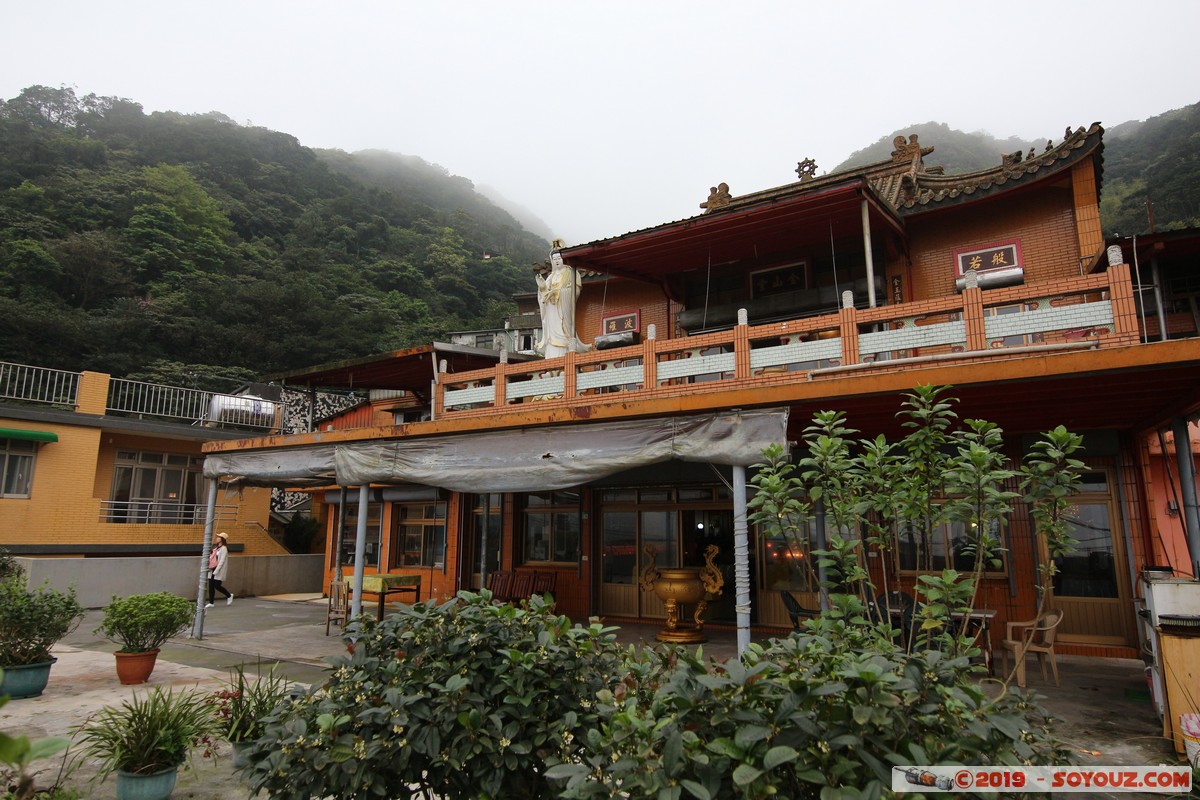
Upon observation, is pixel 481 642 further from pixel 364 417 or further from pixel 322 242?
pixel 322 242

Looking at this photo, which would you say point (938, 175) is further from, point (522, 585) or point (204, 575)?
point (204, 575)

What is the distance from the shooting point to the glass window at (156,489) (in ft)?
60.5

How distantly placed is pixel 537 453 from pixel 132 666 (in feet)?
17.6

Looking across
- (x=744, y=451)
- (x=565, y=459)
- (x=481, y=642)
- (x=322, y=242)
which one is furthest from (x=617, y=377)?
(x=322, y=242)

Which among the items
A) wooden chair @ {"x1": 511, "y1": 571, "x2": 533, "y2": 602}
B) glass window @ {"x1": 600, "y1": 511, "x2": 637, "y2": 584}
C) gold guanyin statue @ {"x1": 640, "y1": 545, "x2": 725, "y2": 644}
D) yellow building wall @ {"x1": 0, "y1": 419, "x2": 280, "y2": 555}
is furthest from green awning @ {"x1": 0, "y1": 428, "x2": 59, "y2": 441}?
gold guanyin statue @ {"x1": 640, "y1": 545, "x2": 725, "y2": 644}

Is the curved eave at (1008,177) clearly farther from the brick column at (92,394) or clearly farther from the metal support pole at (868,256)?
the brick column at (92,394)

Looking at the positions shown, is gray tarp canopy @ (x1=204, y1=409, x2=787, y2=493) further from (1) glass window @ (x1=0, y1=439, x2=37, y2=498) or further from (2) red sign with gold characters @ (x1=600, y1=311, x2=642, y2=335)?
(1) glass window @ (x1=0, y1=439, x2=37, y2=498)

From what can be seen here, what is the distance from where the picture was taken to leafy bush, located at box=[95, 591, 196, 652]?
7.64 m

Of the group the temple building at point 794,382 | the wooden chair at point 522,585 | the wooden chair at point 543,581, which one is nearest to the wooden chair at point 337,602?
the temple building at point 794,382

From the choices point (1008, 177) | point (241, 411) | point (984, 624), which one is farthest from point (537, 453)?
point (241, 411)

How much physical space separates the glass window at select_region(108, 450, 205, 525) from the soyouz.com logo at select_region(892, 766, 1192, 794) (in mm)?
20847

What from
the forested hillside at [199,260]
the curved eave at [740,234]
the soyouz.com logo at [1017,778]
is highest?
the forested hillside at [199,260]

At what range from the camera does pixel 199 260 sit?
126 ft

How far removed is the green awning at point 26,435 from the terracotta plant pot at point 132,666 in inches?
443
